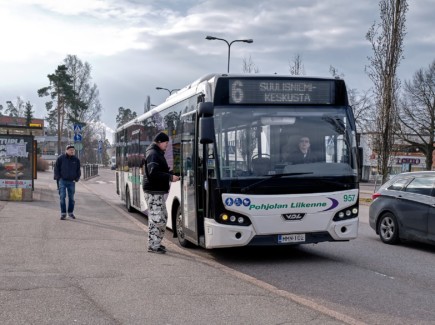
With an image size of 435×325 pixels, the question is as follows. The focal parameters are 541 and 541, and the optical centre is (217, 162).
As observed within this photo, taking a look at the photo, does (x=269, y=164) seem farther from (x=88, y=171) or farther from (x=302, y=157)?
(x=88, y=171)

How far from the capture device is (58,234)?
10.9m

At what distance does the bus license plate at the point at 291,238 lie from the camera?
8227mm

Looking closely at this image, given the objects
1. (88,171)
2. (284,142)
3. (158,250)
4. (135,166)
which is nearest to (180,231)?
(158,250)

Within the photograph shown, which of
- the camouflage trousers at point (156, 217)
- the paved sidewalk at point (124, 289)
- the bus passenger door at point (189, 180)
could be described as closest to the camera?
the paved sidewalk at point (124, 289)

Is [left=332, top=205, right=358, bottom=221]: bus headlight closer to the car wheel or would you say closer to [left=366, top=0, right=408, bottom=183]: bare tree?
the car wheel

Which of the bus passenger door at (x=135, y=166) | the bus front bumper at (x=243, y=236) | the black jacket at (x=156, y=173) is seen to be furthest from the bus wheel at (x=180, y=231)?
the bus passenger door at (x=135, y=166)

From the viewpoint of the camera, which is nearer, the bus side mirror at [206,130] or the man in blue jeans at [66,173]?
the bus side mirror at [206,130]

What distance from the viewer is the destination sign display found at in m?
8.34

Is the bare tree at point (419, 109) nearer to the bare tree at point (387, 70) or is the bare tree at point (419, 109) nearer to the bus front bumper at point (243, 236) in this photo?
the bare tree at point (387, 70)

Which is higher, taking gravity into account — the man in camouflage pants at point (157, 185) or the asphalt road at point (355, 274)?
the man in camouflage pants at point (157, 185)

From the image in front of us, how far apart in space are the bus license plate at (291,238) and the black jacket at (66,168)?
7061mm

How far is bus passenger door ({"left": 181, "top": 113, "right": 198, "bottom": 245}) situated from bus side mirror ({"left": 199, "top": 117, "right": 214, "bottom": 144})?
2.50 ft

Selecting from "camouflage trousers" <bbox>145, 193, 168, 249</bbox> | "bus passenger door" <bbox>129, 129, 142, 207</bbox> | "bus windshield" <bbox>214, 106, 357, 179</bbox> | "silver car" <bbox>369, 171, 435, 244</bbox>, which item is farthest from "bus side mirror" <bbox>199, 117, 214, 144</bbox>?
"bus passenger door" <bbox>129, 129, 142, 207</bbox>

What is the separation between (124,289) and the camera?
6.48 meters
